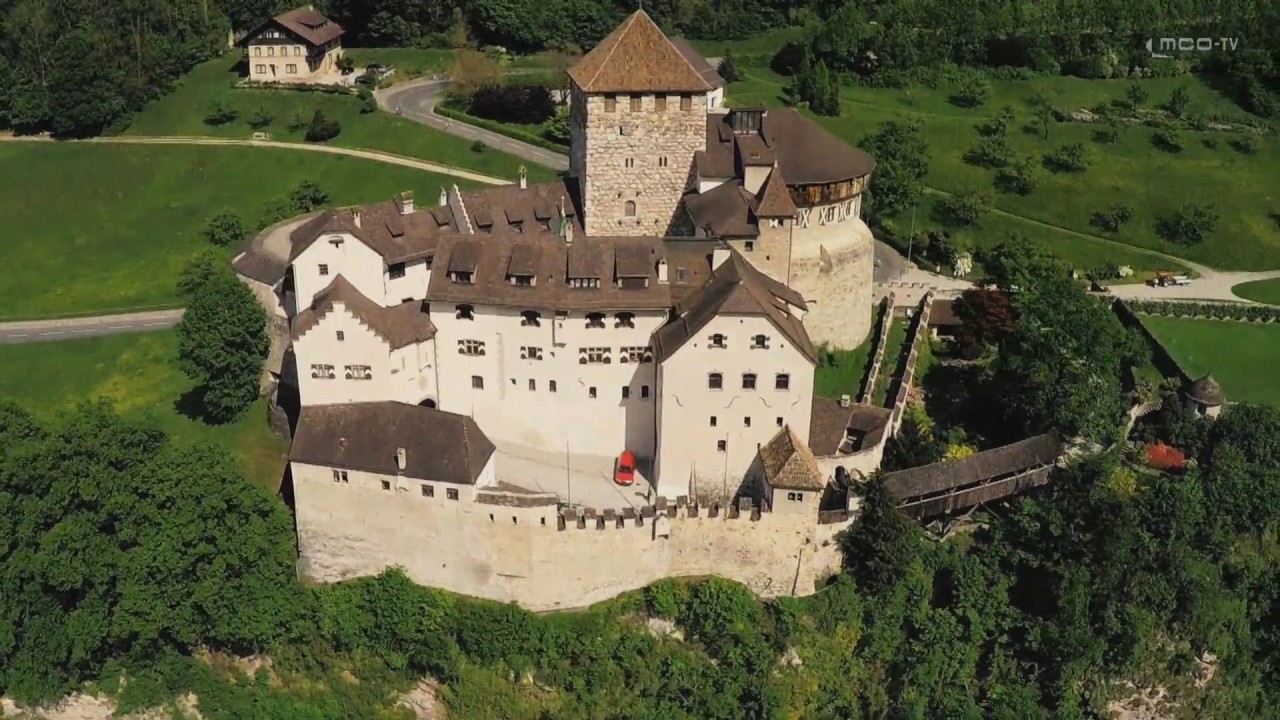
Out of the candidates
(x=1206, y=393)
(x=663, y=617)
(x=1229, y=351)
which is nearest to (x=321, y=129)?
(x=663, y=617)

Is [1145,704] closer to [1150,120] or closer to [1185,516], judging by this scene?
[1185,516]

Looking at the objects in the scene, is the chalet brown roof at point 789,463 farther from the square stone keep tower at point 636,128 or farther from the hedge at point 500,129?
the hedge at point 500,129

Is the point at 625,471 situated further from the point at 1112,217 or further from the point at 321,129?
the point at 321,129

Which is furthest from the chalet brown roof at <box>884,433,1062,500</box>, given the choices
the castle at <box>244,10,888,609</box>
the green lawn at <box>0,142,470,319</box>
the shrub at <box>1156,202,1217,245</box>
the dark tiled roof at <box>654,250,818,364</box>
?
the green lawn at <box>0,142,470,319</box>

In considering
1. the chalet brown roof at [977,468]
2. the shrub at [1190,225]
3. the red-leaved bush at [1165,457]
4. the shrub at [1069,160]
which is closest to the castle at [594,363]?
the chalet brown roof at [977,468]

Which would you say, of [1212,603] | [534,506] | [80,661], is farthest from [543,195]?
[1212,603]

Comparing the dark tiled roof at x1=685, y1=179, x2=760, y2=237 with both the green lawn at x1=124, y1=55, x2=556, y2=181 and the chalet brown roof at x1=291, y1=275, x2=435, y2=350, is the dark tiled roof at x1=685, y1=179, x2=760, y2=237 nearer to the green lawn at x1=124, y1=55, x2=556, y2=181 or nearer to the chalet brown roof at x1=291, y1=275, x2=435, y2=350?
the chalet brown roof at x1=291, y1=275, x2=435, y2=350
